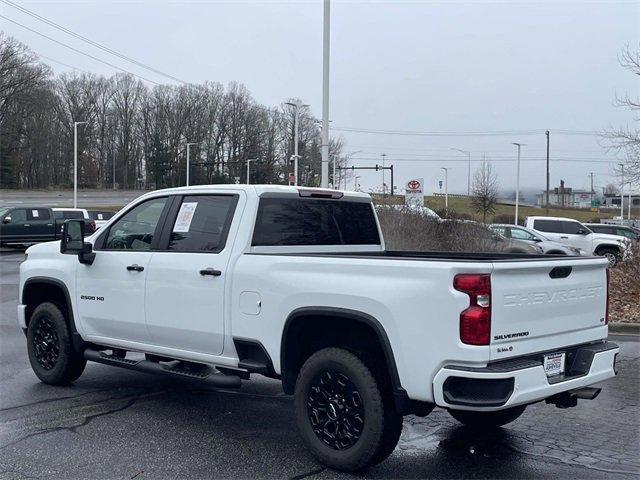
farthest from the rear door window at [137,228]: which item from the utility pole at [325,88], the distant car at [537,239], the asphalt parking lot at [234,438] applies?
the distant car at [537,239]

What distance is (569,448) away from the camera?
18.2ft

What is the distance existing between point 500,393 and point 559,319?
2.90 ft

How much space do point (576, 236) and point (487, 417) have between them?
71.3ft

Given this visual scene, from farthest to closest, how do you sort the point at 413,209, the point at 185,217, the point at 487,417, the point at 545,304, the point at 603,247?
the point at 603,247 < the point at 413,209 < the point at 185,217 < the point at 487,417 < the point at 545,304

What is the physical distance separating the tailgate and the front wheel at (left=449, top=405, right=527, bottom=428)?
43.7 inches

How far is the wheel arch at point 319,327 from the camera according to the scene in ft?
14.9

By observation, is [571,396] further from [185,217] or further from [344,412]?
[185,217]

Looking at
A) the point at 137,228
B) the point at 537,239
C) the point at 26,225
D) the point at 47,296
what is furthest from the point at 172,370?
the point at 26,225

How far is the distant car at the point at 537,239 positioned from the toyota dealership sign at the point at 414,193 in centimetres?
398

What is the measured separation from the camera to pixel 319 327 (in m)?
5.19

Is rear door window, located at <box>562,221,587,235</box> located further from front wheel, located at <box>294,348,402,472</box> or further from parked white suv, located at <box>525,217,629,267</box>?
front wheel, located at <box>294,348,402,472</box>

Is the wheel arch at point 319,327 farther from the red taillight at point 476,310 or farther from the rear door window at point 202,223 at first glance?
the rear door window at point 202,223

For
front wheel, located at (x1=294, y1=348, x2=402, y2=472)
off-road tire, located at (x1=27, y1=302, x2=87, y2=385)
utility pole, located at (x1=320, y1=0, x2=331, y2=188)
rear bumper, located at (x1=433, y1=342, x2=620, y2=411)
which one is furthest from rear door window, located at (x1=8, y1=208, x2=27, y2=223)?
rear bumper, located at (x1=433, y1=342, x2=620, y2=411)

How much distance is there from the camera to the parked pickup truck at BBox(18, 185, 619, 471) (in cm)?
431
